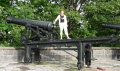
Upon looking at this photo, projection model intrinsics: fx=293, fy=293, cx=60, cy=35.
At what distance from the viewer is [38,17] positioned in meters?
19.1

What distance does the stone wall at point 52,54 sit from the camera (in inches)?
575

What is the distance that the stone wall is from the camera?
14602mm

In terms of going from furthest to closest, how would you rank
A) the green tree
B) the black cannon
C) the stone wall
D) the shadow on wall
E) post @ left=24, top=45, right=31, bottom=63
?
the green tree < the shadow on wall < the stone wall < post @ left=24, top=45, right=31, bottom=63 < the black cannon

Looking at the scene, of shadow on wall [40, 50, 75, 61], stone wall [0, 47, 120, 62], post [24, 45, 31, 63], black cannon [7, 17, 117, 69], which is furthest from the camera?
shadow on wall [40, 50, 75, 61]

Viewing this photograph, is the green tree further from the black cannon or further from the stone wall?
the black cannon

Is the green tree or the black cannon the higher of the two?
the green tree

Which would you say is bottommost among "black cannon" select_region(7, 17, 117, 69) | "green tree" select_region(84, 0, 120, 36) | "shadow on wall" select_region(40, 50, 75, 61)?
"shadow on wall" select_region(40, 50, 75, 61)

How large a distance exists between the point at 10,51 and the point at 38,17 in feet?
16.3

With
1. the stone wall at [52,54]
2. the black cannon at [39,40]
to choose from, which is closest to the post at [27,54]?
the black cannon at [39,40]

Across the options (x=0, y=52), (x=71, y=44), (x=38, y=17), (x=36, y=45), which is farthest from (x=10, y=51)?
(x=38, y=17)

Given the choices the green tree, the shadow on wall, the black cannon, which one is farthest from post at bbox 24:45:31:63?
the green tree

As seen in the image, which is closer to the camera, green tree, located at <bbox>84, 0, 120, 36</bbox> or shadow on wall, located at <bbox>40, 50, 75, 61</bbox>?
shadow on wall, located at <bbox>40, 50, 75, 61</bbox>

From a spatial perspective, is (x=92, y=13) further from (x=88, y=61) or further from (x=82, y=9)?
(x=88, y=61)

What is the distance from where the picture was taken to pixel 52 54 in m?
15.3
